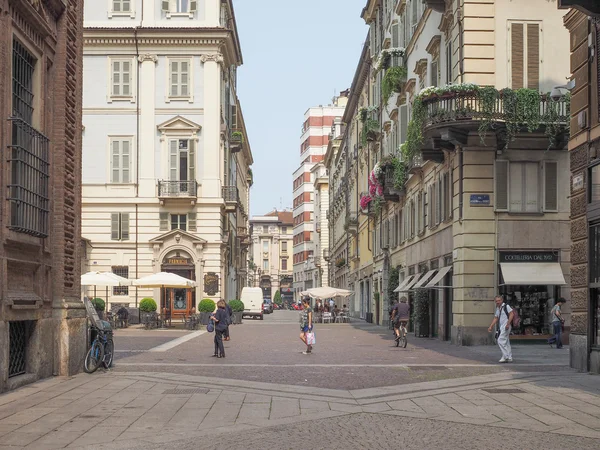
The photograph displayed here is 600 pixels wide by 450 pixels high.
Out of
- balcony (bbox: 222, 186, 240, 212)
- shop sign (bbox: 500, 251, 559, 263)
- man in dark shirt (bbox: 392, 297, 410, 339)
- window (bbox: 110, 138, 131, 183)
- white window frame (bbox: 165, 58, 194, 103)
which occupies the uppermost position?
white window frame (bbox: 165, 58, 194, 103)

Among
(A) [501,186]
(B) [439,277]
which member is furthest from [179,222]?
(A) [501,186]

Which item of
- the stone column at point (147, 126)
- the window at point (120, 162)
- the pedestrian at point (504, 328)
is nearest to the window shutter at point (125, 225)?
the stone column at point (147, 126)

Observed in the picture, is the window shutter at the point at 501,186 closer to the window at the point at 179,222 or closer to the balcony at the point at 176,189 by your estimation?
the balcony at the point at 176,189

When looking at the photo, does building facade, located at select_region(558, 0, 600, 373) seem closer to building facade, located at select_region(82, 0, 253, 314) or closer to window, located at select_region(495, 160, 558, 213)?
window, located at select_region(495, 160, 558, 213)

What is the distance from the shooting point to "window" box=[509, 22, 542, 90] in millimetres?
28109

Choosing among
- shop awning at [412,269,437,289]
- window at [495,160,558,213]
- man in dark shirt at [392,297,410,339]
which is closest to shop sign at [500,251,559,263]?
window at [495,160,558,213]

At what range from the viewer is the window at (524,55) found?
28.1 metres

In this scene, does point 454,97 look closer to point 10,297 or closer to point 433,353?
point 433,353

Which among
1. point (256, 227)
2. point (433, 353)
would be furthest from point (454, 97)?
point (256, 227)

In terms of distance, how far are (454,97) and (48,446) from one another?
64.4 feet

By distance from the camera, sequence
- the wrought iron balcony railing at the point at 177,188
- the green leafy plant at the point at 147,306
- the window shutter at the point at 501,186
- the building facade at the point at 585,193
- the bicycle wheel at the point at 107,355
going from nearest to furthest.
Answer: the building facade at the point at 585,193 → the bicycle wheel at the point at 107,355 → the window shutter at the point at 501,186 → the green leafy plant at the point at 147,306 → the wrought iron balcony railing at the point at 177,188

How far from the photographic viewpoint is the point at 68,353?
1812 centimetres

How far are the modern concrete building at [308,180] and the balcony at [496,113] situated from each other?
97.7 metres

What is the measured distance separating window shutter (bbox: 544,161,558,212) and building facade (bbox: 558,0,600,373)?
9038mm
